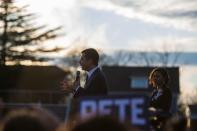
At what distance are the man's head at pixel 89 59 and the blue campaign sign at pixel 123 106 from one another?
4461 mm

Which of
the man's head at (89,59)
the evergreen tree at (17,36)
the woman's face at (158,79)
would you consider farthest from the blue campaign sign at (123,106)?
the evergreen tree at (17,36)

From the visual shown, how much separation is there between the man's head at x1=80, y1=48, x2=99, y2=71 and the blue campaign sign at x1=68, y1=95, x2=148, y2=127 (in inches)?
176

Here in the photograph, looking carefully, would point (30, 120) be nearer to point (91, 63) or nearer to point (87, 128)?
point (87, 128)

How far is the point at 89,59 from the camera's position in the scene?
9703 mm

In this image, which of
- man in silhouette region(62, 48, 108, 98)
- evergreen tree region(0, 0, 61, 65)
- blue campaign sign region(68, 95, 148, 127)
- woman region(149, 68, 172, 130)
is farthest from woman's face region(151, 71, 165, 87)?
evergreen tree region(0, 0, 61, 65)

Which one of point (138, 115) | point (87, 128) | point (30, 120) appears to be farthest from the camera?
point (138, 115)

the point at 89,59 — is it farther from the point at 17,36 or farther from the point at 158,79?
the point at 17,36

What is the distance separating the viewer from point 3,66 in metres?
51.8

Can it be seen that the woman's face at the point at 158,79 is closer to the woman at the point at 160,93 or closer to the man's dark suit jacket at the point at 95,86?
the woman at the point at 160,93

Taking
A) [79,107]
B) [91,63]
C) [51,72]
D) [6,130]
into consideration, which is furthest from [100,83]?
[51,72]

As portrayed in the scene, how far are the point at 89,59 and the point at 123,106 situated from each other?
4579mm

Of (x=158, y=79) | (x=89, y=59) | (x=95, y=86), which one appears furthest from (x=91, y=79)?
(x=158, y=79)

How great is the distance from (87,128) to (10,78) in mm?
49290

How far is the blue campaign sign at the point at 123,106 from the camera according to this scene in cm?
506
